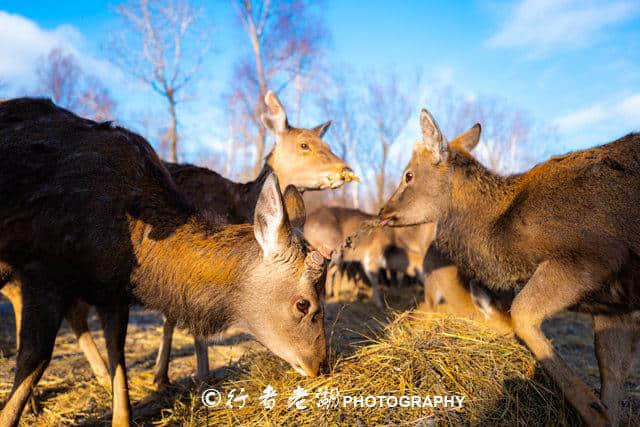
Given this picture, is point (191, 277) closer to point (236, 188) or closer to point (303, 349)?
point (303, 349)

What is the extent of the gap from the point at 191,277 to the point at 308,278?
1.02 m

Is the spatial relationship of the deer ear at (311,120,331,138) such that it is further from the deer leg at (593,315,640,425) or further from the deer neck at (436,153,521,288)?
the deer leg at (593,315,640,425)

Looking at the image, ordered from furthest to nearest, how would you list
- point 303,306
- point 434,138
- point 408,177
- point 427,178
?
point 408,177 → point 427,178 → point 434,138 → point 303,306

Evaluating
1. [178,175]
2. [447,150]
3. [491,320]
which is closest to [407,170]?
[447,150]

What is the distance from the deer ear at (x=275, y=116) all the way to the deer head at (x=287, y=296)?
13.1ft

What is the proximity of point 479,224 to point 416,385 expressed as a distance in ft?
5.92

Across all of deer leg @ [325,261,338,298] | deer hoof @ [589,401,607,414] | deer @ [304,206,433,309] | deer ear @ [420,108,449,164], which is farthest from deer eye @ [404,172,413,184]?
deer leg @ [325,261,338,298]

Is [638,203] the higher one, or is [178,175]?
[178,175]

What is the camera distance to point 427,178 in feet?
17.9

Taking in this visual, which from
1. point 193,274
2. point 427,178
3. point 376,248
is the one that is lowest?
point 376,248

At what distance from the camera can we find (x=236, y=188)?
691 cm

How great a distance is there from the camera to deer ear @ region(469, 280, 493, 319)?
5.87m

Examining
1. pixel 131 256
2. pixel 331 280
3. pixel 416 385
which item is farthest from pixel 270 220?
pixel 331 280

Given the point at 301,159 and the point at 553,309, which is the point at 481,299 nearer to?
the point at 553,309
